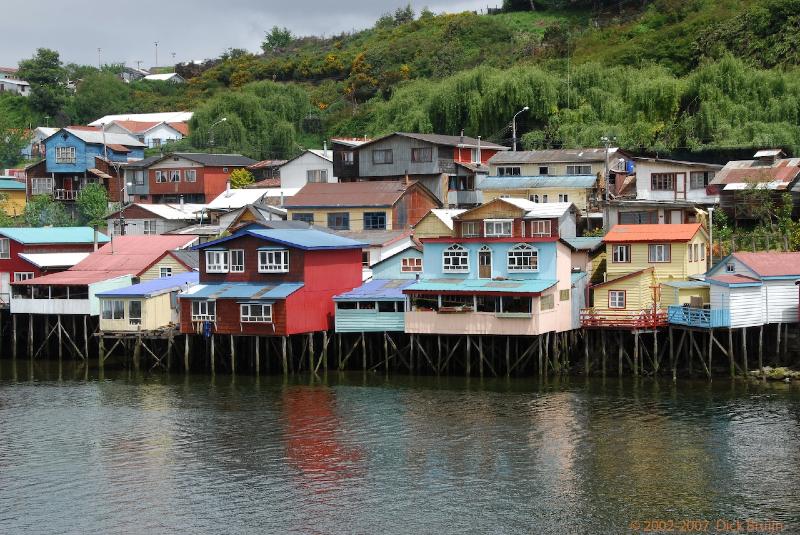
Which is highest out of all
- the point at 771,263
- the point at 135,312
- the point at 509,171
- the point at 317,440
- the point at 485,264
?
the point at 509,171

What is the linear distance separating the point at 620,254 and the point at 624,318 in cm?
419

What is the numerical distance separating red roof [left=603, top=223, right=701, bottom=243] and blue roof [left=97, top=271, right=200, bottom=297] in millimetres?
19916

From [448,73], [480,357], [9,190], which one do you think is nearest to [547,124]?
[448,73]

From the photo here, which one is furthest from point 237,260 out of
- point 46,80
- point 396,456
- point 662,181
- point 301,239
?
point 46,80

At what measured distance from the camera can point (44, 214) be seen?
82562 millimetres

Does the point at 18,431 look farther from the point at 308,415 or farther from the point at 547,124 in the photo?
the point at 547,124

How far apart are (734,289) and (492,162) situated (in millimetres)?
25223

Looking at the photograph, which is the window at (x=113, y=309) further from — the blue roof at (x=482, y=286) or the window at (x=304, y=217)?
the window at (x=304, y=217)

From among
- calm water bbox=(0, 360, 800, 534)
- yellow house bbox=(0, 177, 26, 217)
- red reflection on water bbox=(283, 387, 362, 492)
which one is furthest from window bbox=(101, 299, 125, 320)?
yellow house bbox=(0, 177, 26, 217)

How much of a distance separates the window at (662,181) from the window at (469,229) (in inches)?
589

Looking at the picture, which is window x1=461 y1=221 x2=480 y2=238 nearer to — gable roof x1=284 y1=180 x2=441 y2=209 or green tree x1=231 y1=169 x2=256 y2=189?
gable roof x1=284 y1=180 x2=441 y2=209

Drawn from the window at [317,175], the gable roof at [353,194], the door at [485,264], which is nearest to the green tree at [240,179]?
the window at [317,175]

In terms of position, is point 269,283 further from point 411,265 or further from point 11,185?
point 11,185

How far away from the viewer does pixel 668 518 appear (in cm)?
3077
